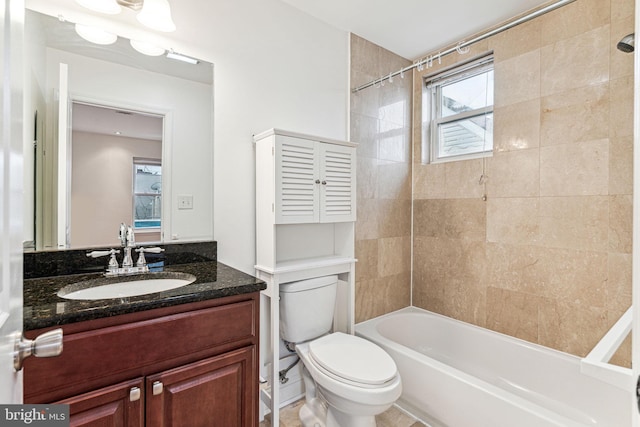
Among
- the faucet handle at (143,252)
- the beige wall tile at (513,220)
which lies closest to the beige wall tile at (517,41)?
the beige wall tile at (513,220)

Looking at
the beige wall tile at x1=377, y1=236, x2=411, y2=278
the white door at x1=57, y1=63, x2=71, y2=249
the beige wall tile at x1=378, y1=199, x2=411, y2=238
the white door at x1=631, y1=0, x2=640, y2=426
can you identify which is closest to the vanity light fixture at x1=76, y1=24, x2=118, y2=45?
the white door at x1=57, y1=63, x2=71, y2=249

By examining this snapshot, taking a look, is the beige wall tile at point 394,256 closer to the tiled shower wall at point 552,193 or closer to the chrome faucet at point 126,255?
the tiled shower wall at point 552,193

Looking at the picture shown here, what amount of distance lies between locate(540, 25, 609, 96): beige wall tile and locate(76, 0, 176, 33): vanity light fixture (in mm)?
2143

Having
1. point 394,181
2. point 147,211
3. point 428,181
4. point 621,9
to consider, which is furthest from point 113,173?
point 621,9

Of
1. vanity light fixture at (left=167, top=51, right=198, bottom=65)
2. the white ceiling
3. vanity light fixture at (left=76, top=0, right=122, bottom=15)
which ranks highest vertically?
the white ceiling

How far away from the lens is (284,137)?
1716mm

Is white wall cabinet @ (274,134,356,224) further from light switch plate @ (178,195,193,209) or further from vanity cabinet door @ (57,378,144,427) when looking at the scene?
vanity cabinet door @ (57,378,144,427)

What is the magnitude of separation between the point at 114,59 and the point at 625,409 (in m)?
2.90

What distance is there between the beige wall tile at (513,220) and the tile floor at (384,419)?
127 centimetres

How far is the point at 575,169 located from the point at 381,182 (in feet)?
3.88

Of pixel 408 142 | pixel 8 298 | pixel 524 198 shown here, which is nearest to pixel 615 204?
pixel 524 198

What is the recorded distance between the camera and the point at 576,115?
1810 millimetres

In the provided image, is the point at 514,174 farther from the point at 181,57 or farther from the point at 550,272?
the point at 181,57

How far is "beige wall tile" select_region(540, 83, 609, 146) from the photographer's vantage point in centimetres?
172
